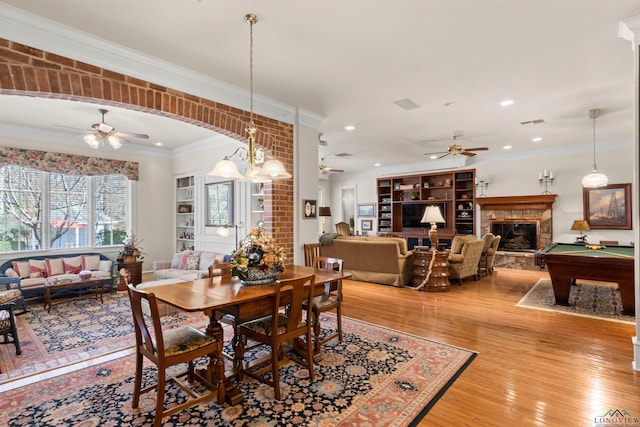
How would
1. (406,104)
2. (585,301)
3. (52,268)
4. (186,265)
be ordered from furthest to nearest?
(186,265) → (52,268) → (585,301) → (406,104)

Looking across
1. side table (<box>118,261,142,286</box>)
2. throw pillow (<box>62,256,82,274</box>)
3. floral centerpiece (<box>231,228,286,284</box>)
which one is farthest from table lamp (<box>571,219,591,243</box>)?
throw pillow (<box>62,256,82,274</box>)

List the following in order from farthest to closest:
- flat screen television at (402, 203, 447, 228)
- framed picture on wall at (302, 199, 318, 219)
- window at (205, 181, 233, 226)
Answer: flat screen television at (402, 203, 447, 228) < window at (205, 181, 233, 226) < framed picture on wall at (302, 199, 318, 219)

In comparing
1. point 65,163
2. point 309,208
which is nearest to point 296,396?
point 309,208

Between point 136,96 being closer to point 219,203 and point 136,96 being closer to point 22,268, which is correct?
point 219,203

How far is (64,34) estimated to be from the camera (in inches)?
104

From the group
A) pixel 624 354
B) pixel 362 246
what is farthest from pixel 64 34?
pixel 624 354

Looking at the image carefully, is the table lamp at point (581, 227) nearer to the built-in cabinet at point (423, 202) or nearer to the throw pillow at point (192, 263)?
the built-in cabinet at point (423, 202)

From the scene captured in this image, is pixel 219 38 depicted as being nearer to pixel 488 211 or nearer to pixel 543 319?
pixel 543 319

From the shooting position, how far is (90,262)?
233 inches

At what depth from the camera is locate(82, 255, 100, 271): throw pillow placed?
5.87 m

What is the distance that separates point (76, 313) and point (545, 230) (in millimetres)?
9485

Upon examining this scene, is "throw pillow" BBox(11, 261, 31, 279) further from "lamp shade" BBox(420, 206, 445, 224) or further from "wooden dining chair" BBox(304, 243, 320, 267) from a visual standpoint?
"lamp shade" BBox(420, 206, 445, 224)

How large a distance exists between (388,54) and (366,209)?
817 cm

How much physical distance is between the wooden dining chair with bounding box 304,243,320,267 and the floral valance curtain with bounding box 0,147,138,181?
14.9ft
